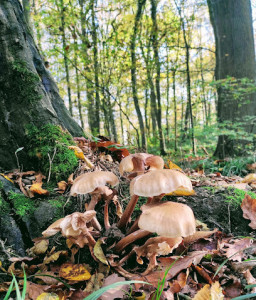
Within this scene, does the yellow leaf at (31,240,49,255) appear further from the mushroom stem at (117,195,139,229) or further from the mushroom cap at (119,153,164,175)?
the mushroom cap at (119,153,164,175)

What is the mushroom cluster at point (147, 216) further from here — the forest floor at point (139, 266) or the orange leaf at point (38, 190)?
the orange leaf at point (38, 190)

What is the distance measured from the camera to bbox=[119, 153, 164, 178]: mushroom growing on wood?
144cm

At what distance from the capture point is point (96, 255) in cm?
132

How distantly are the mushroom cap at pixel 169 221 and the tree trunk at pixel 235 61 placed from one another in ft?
18.5

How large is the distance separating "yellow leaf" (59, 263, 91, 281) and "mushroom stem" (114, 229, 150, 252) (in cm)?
25

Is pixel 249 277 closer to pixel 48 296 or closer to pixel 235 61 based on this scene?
pixel 48 296

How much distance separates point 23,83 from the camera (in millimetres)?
2422

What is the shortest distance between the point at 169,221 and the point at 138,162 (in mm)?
520

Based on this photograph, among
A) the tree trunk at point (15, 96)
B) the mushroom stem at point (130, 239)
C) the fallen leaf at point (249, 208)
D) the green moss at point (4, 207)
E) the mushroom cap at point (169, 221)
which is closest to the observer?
the mushroom cap at point (169, 221)

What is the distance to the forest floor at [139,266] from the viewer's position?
123cm

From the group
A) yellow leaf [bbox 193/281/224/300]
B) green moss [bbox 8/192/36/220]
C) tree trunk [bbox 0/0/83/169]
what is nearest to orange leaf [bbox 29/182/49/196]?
green moss [bbox 8/192/36/220]

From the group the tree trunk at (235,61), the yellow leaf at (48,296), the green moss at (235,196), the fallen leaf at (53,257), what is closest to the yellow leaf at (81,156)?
the fallen leaf at (53,257)

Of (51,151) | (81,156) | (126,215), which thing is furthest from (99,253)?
(51,151)

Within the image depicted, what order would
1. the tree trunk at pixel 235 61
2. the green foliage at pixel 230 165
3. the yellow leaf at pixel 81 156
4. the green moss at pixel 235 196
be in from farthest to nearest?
1. the tree trunk at pixel 235 61
2. the green foliage at pixel 230 165
3. the yellow leaf at pixel 81 156
4. the green moss at pixel 235 196
